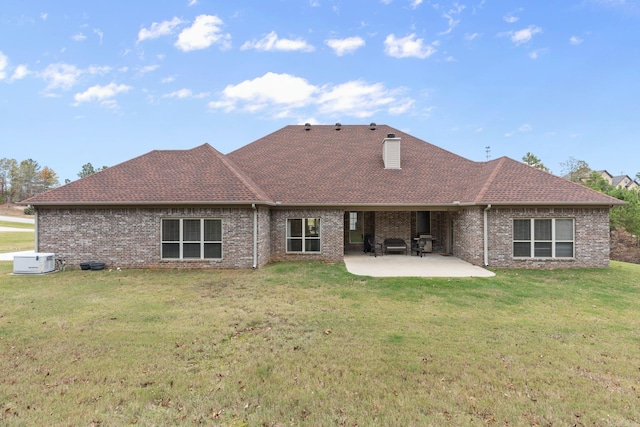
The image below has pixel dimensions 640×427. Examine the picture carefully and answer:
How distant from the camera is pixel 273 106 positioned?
26.1 meters

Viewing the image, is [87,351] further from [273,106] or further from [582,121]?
[582,121]

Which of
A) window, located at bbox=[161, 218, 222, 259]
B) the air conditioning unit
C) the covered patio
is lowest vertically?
the covered patio

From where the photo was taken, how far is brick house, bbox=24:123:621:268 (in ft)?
37.8

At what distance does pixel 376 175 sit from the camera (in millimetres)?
15273

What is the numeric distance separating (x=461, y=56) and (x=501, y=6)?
4931 mm

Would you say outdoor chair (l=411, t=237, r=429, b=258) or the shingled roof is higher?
the shingled roof

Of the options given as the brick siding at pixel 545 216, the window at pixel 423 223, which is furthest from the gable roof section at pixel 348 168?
the window at pixel 423 223

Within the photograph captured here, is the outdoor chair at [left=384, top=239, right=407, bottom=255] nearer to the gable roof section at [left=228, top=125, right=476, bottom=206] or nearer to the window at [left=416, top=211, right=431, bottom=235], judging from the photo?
the window at [left=416, top=211, right=431, bottom=235]

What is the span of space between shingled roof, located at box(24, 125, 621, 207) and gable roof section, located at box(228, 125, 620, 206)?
4 cm

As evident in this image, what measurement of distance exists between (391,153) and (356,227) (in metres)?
4.28

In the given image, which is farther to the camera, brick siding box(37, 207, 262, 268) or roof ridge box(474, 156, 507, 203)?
roof ridge box(474, 156, 507, 203)

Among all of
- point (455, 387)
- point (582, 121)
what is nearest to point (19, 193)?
point (455, 387)

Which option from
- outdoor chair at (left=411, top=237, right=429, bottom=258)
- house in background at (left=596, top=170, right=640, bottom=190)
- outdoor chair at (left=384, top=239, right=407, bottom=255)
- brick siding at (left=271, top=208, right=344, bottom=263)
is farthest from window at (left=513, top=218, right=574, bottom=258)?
house in background at (left=596, top=170, right=640, bottom=190)

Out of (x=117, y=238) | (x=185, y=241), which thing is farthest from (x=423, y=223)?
(x=117, y=238)
